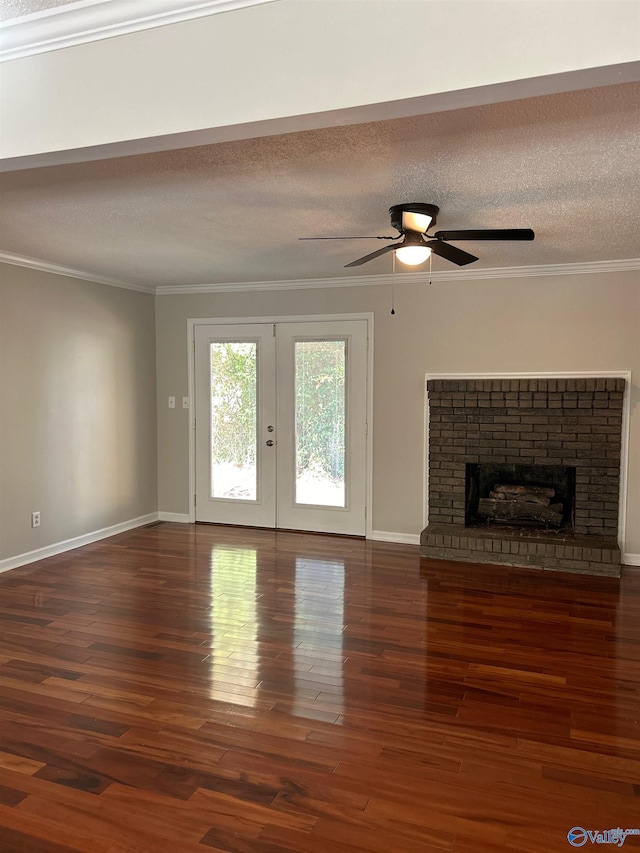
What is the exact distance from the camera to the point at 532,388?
5.44 m

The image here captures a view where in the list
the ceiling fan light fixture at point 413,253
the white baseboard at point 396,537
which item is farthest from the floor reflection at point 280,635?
the ceiling fan light fixture at point 413,253

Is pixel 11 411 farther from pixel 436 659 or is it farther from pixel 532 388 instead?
pixel 532 388

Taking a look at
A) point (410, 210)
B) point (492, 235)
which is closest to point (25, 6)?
point (410, 210)

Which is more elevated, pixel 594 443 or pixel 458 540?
pixel 594 443

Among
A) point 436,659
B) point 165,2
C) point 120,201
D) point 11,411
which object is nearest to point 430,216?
point 120,201

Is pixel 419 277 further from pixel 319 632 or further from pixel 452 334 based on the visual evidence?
pixel 319 632

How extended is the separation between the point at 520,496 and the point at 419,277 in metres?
2.07

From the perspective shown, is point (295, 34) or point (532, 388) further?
point (532, 388)

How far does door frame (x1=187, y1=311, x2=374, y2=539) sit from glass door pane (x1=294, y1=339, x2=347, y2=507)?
0.75ft

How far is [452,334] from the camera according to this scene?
5.78 metres

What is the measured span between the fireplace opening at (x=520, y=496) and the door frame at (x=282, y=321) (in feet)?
2.90

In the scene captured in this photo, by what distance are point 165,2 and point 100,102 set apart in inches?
14.4

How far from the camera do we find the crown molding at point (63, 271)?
4.98 m

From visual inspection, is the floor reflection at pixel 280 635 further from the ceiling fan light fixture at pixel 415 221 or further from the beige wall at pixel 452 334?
the ceiling fan light fixture at pixel 415 221
